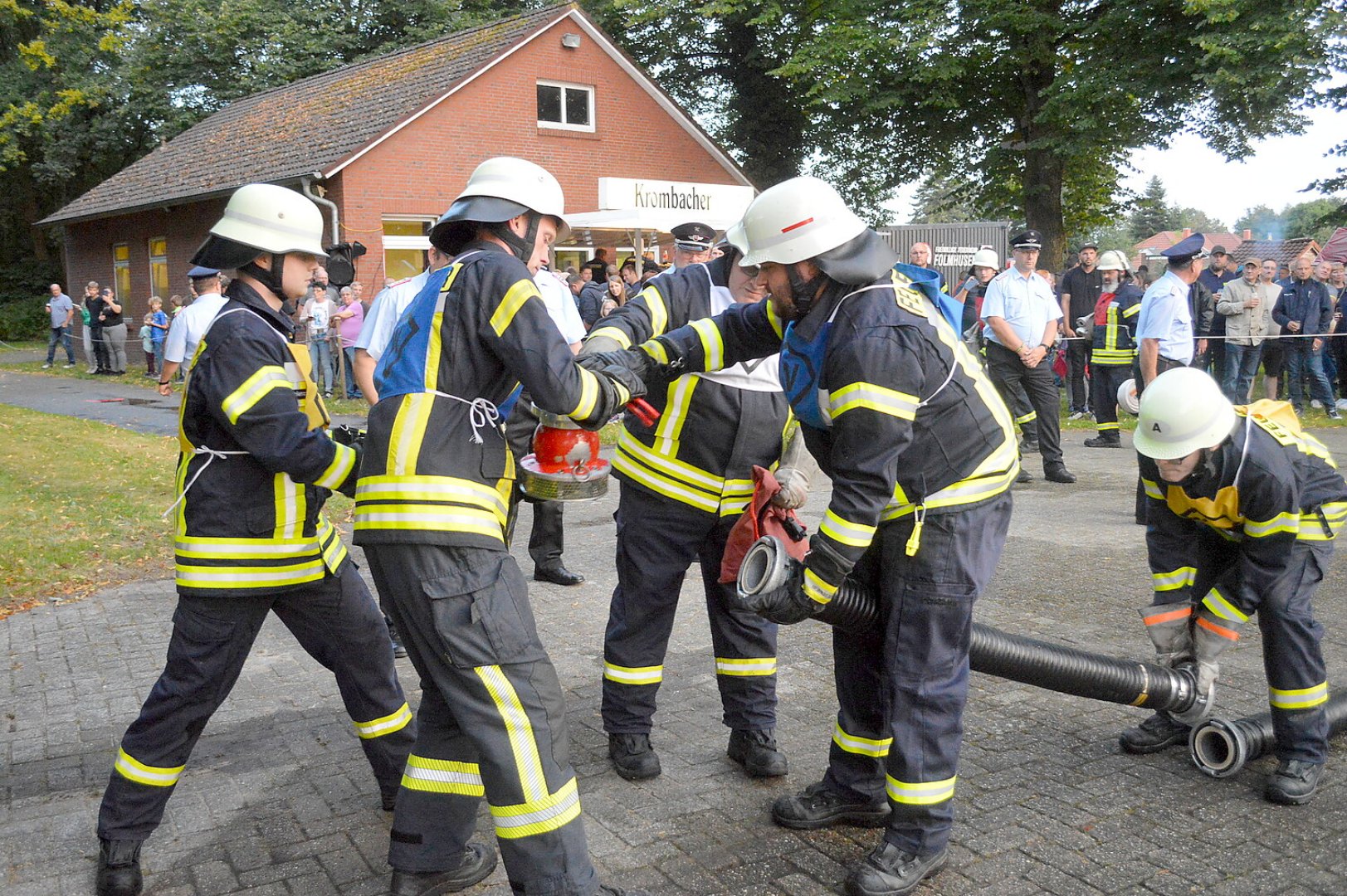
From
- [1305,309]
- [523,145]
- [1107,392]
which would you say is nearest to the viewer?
[1107,392]

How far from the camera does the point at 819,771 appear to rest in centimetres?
429

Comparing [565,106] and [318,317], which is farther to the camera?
[565,106]

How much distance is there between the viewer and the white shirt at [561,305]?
6465 millimetres

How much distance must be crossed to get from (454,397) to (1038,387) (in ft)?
26.2

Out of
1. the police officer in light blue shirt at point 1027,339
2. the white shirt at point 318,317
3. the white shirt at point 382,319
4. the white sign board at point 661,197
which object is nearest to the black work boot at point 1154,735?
the white shirt at point 382,319

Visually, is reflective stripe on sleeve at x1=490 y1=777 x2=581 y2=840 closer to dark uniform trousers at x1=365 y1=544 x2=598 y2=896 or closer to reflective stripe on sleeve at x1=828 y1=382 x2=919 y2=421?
dark uniform trousers at x1=365 y1=544 x2=598 y2=896

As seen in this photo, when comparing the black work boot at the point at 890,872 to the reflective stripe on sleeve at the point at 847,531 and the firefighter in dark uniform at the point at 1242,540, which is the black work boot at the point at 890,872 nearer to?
the reflective stripe on sleeve at the point at 847,531

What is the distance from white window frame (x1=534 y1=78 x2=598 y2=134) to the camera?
2498cm

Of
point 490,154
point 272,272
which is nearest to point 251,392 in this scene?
point 272,272

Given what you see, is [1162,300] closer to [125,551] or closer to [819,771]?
[819,771]

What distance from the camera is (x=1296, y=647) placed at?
4078 millimetres

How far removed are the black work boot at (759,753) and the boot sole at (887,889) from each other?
76cm

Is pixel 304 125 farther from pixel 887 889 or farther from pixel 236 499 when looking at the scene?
pixel 887 889

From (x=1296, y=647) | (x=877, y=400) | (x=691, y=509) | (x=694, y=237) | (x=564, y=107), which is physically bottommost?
(x=1296, y=647)
